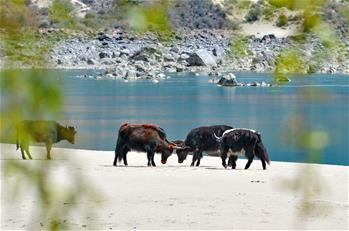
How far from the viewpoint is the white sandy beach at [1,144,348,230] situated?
9.88 m

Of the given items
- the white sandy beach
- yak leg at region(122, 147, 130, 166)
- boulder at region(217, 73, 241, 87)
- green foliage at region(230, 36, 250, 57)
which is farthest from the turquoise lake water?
green foliage at region(230, 36, 250, 57)

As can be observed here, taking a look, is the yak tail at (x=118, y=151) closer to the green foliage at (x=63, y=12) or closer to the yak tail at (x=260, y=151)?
the yak tail at (x=260, y=151)

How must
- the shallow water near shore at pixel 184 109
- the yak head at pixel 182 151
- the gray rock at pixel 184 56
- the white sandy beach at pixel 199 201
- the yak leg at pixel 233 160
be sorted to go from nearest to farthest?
the white sandy beach at pixel 199 201 → the yak leg at pixel 233 160 → the yak head at pixel 182 151 → the shallow water near shore at pixel 184 109 → the gray rock at pixel 184 56

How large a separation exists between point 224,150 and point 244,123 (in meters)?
20.2

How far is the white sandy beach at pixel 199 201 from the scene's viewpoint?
32.4 feet

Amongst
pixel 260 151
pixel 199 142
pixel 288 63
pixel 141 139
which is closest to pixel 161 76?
pixel 199 142

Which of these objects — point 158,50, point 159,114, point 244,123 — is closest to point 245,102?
point 159,114

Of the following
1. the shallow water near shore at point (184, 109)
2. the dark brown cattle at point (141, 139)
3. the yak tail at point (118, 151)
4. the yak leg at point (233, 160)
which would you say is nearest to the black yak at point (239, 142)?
the yak leg at point (233, 160)

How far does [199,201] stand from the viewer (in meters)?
11.5

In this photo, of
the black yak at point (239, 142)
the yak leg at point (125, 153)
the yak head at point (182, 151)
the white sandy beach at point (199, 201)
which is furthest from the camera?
the yak head at point (182, 151)

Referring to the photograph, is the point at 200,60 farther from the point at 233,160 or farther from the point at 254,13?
the point at 254,13

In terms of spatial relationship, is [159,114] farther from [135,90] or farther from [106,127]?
[135,90]

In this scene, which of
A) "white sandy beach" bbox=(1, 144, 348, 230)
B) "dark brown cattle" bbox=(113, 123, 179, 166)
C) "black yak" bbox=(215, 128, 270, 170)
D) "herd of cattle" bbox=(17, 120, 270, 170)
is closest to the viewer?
"white sandy beach" bbox=(1, 144, 348, 230)

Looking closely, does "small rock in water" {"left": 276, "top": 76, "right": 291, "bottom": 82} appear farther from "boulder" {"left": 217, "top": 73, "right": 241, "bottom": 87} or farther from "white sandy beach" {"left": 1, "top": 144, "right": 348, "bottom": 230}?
"boulder" {"left": 217, "top": 73, "right": 241, "bottom": 87}
